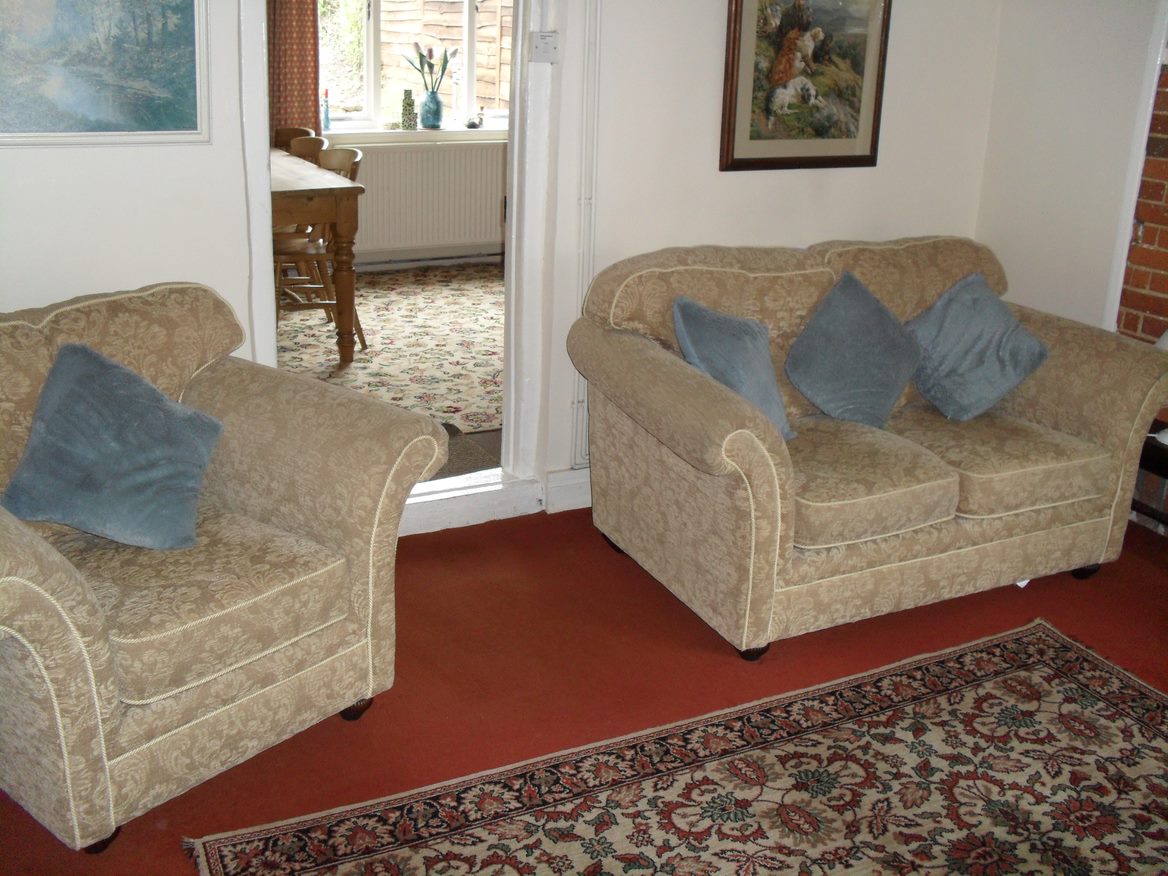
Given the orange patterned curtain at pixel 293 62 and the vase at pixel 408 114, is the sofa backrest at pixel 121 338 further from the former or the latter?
the vase at pixel 408 114

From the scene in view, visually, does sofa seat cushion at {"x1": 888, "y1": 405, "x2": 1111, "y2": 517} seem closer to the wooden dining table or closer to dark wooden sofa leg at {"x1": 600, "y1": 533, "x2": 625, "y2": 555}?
dark wooden sofa leg at {"x1": 600, "y1": 533, "x2": 625, "y2": 555}

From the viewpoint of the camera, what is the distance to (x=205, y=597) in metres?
2.36

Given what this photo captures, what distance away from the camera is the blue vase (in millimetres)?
7293

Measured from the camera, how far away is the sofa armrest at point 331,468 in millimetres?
2570

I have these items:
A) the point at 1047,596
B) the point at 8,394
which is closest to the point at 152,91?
the point at 8,394

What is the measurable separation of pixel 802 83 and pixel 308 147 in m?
2.89

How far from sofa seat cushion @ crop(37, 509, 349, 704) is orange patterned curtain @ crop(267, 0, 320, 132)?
464 cm

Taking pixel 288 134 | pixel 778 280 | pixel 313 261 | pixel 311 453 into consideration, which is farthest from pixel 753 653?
pixel 288 134

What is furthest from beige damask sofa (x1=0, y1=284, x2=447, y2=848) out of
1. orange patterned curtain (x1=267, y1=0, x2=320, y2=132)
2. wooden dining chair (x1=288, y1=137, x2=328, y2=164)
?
orange patterned curtain (x1=267, y1=0, x2=320, y2=132)

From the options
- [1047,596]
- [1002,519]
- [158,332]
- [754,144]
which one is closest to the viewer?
[158,332]

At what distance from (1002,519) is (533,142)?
5.85 feet

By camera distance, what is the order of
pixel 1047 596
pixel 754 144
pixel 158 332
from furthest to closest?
pixel 754 144 < pixel 1047 596 < pixel 158 332

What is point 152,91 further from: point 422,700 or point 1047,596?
point 1047,596

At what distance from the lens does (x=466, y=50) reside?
7469mm
